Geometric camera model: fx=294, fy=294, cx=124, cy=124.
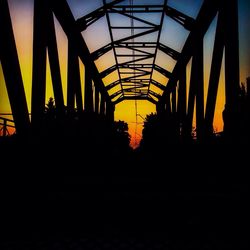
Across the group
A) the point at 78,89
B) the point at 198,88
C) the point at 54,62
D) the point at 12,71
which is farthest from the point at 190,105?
the point at 12,71

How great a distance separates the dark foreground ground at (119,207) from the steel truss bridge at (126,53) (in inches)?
30.8

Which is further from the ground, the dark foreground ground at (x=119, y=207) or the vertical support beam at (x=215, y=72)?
the vertical support beam at (x=215, y=72)

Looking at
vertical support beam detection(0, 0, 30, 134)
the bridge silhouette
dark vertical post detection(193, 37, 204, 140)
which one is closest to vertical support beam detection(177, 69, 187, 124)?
dark vertical post detection(193, 37, 204, 140)

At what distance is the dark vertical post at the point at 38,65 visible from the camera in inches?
188

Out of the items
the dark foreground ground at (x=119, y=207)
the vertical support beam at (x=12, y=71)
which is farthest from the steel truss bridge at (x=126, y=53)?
the dark foreground ground at (x=119, y=207)

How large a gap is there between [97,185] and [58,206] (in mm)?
665

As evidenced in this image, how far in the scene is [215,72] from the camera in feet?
19.7

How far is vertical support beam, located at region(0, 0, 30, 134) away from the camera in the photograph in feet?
12.6

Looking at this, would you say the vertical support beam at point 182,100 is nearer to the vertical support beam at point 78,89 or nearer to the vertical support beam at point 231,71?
the vertical support beam at point 78,89

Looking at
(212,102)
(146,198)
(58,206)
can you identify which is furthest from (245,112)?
(58,206)

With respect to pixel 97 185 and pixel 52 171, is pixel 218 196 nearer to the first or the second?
pixel 97 185

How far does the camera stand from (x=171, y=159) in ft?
18.7

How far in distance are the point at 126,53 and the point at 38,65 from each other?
852 cm

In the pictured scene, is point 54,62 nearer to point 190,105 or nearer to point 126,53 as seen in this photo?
point 190,105
